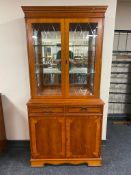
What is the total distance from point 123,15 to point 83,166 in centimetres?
285

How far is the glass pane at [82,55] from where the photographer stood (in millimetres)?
2039

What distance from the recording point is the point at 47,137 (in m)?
2.13

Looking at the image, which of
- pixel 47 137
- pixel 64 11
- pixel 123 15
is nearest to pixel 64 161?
pixel 47 137

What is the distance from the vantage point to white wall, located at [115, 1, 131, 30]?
10.4 ft

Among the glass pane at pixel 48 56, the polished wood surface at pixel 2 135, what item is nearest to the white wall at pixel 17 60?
the polished wood surface at pixel 2 135

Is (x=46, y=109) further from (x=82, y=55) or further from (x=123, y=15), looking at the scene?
(x=123, y=15)

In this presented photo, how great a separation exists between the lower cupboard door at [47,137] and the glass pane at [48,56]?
1.19 feet

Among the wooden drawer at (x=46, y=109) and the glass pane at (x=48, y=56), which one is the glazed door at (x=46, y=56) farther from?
the wooden drawer at (x=46, y=109)

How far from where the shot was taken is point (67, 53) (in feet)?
6.48

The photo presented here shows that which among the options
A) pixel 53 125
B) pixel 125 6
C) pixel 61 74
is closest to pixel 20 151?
pixel 53 125

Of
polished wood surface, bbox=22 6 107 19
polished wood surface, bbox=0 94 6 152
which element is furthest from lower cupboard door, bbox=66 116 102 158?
polished wood surface, bbox=22 6 107 19

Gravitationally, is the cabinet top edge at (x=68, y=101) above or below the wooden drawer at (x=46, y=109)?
above

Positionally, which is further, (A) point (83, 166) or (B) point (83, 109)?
(A) point (83, 166)

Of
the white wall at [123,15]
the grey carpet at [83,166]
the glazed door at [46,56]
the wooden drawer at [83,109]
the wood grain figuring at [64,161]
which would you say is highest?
the white wall at [123,15]
